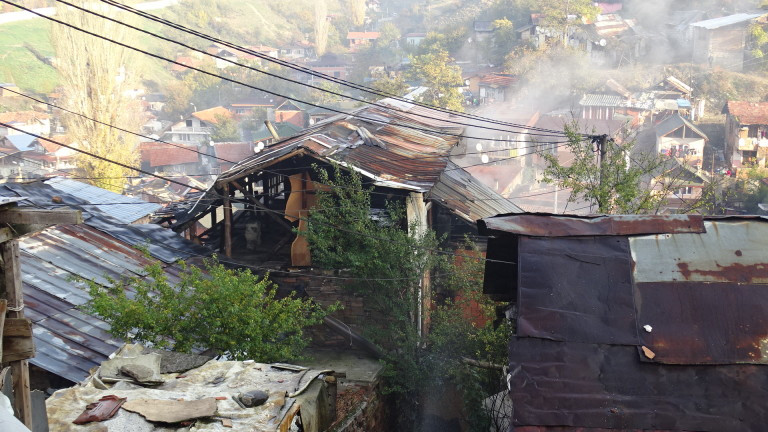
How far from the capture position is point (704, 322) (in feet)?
18.1

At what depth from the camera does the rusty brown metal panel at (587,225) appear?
612 centimetres

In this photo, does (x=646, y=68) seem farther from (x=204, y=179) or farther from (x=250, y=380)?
(x=250, y=380)

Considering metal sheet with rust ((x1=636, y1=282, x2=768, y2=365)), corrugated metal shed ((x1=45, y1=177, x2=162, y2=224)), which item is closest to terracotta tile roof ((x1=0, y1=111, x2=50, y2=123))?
corrugated metal shed ((x1=45, y1=177, x2=162, y2=224))

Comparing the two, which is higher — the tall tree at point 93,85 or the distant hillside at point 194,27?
the distant hillside at point 194,27

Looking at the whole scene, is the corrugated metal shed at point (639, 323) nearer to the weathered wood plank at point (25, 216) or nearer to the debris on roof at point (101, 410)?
the debris on roof at point (101, 410)

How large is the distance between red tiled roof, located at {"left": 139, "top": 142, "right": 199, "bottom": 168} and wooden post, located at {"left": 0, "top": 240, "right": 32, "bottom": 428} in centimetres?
4105

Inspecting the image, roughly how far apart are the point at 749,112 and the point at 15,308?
38.4 metres

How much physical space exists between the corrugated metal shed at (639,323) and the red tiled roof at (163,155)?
135ft

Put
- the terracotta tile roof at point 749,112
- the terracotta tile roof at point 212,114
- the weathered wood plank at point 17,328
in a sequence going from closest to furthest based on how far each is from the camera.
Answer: the weathered wood plank at point 17,328
the terracotta tile roof at point 749,112
the terracotta tile roof at point 212,114

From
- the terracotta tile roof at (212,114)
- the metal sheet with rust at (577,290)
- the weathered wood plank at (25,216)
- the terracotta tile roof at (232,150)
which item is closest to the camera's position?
the weathered wood plank at (25,216)

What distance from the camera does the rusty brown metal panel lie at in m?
6.12

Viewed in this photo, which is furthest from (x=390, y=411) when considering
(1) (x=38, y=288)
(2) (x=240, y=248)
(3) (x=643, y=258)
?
(3) (x=643, y=258)

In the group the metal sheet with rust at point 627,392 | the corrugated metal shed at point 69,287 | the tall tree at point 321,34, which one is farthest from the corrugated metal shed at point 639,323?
the tall tree at point 321,34

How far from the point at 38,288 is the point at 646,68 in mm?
50128
